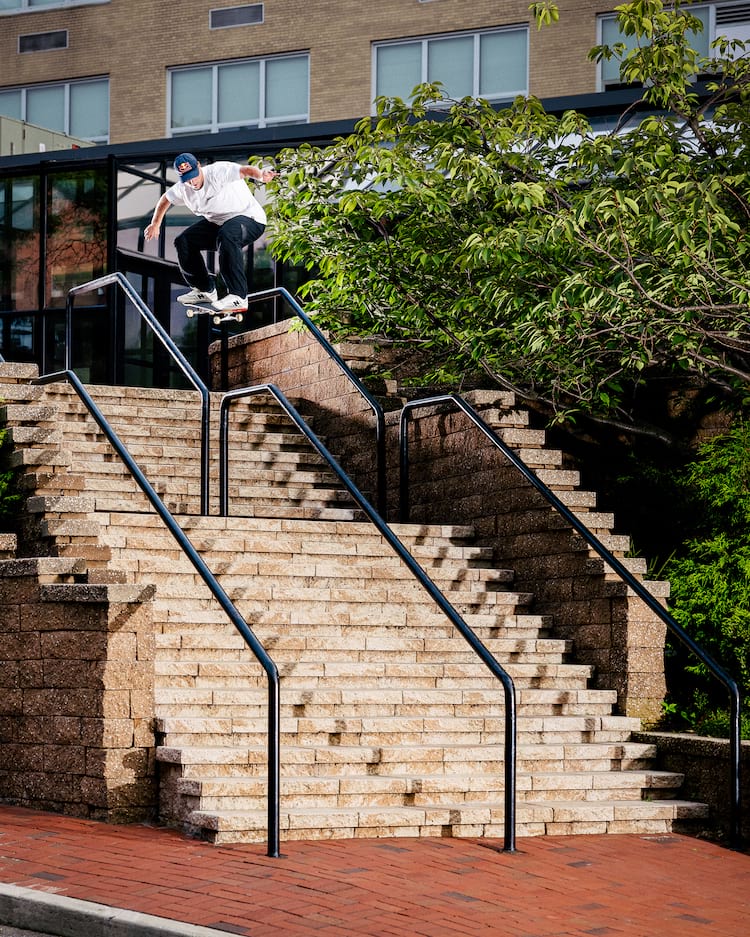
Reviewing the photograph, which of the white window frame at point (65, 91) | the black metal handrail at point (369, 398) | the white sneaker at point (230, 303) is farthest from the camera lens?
the white window frame at point (65, 91)

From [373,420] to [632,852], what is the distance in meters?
6.77

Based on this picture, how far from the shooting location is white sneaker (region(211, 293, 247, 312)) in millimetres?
14867

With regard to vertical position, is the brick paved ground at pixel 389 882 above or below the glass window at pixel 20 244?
below

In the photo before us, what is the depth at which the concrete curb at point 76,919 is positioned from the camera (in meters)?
6.64

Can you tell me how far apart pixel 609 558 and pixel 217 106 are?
73.1 ft

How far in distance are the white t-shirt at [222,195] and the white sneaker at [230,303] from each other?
781 millimetres

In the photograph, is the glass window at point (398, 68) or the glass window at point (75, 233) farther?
the glass window at point (398, 68)

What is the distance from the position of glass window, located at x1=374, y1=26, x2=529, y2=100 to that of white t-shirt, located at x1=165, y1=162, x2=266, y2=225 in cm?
1516

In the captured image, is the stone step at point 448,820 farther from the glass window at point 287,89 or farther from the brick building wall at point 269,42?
the glass window at point 287,89

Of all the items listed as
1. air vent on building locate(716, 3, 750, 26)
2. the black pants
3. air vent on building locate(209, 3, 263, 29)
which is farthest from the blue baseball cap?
air vent on building locate(209, 3, 263, 29)

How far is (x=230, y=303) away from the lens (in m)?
14.9

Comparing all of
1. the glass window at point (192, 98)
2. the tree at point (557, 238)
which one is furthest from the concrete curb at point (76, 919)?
the glass window at point (192, 98)

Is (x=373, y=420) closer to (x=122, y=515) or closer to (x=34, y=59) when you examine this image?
(x=122, y=515)

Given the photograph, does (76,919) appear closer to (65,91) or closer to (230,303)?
(230,303)
